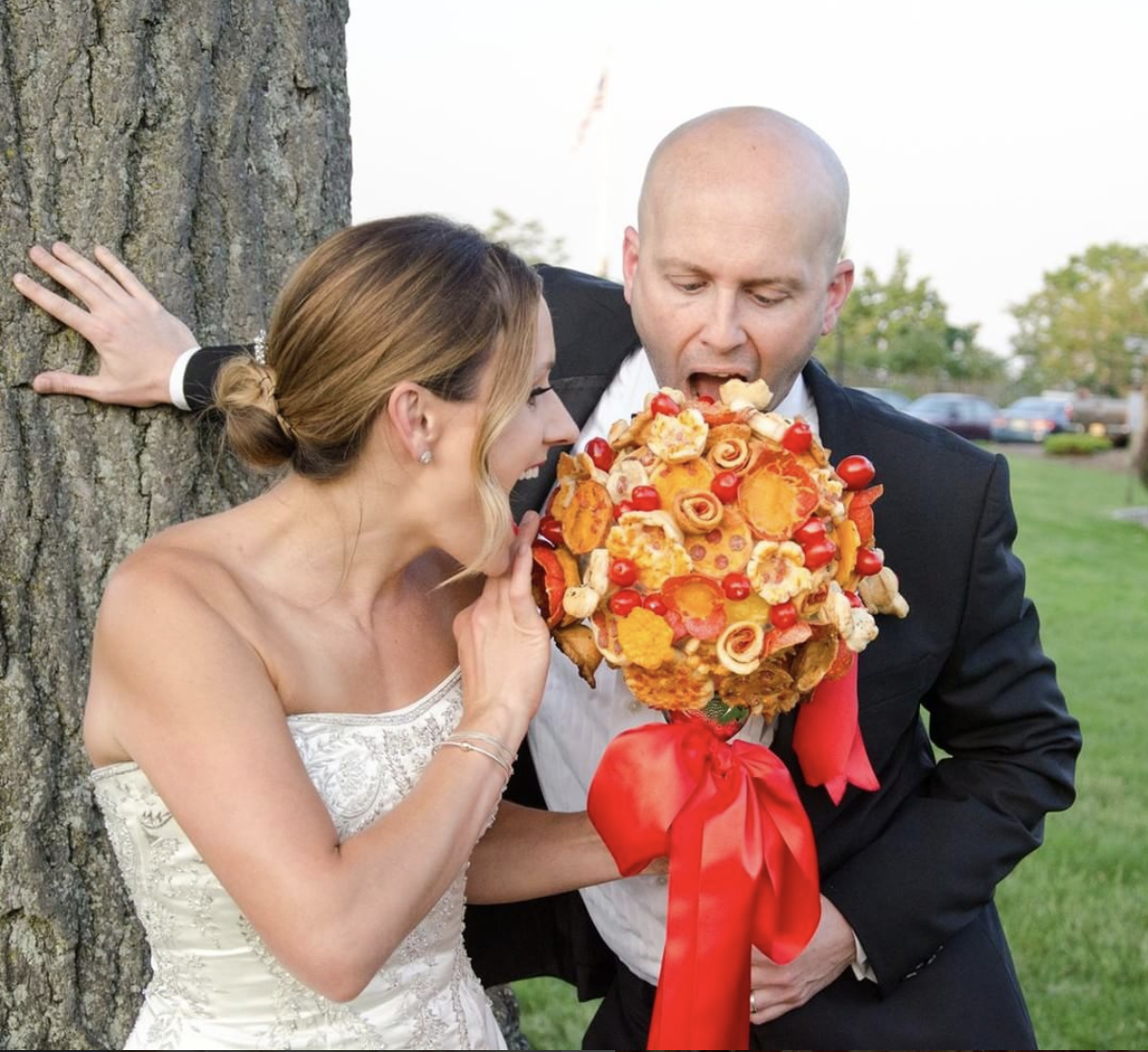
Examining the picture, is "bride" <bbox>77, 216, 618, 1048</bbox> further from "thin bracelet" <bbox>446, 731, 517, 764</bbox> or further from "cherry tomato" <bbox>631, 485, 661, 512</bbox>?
"cherry tomato" <bbox>631, 485, 661, 512</bbox>

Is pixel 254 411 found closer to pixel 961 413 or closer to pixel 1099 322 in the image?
pixel 961 413

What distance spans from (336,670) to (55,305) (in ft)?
3.30

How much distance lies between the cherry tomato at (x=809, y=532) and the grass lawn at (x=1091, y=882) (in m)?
2.94

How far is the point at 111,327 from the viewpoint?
2.93 m

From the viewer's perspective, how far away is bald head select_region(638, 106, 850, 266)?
299 cm

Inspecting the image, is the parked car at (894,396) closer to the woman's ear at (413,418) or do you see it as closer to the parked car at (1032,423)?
the parked car at (1032,423)

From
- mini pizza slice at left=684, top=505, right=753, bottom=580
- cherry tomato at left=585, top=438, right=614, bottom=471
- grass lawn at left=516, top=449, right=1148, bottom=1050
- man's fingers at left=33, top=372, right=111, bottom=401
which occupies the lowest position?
grass lawn at left=516, top=449, right=1148, bottom=1050

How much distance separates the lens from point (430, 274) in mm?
2373

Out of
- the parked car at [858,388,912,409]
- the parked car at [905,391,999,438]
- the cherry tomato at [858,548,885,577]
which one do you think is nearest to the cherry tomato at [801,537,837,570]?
the cherry tomato at [858,548,885,577]

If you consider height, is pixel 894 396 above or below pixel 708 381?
below

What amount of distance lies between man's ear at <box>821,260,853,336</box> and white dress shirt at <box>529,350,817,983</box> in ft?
0.54

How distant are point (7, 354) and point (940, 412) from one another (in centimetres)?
3298

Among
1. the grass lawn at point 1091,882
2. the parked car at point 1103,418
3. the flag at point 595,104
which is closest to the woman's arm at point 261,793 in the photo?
the grass lawn at point 1091,882

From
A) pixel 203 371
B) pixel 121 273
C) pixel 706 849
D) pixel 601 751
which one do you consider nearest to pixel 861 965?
pixel 601 751
